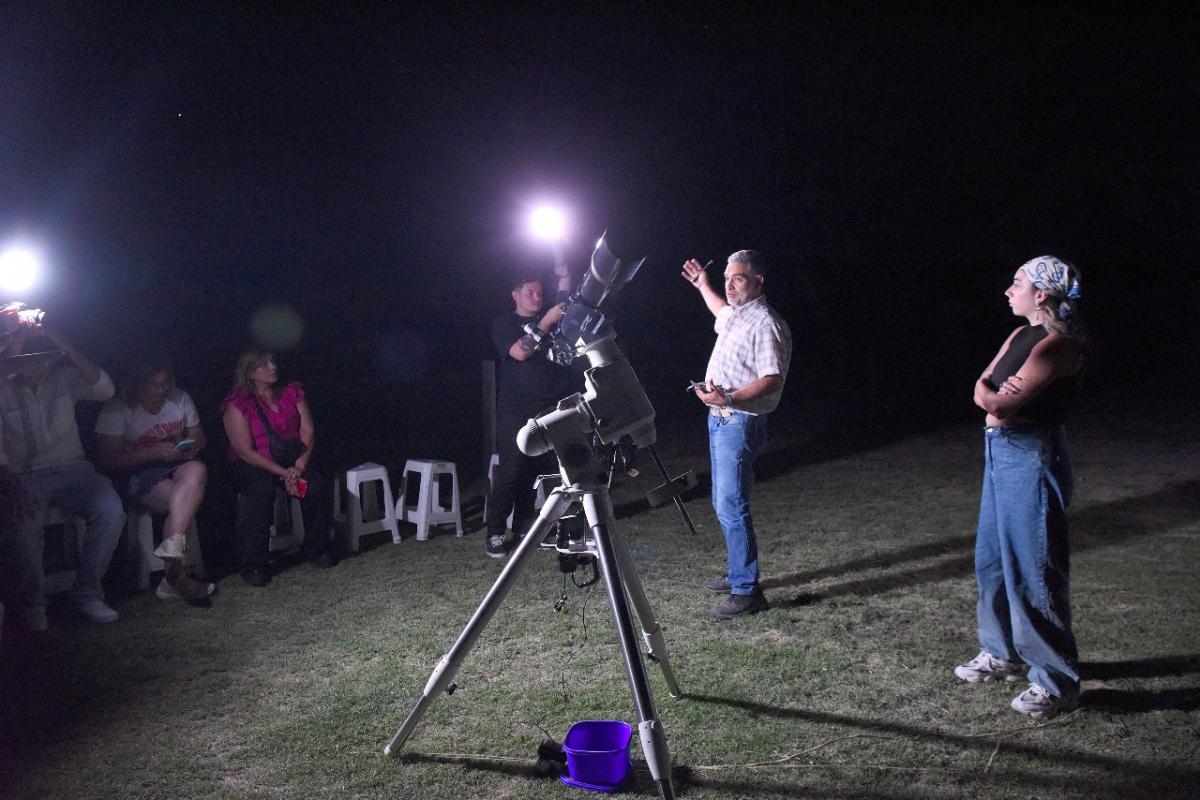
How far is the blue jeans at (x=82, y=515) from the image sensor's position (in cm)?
432

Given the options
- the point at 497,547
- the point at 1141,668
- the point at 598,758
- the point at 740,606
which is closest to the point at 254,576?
the point at 497,547

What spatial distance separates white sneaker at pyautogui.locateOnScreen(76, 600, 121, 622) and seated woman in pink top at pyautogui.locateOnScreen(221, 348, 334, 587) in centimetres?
74

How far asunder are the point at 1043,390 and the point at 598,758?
1.84 metres

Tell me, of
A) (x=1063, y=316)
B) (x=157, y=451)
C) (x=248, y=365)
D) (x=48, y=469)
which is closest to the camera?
(x=1063, y=316)

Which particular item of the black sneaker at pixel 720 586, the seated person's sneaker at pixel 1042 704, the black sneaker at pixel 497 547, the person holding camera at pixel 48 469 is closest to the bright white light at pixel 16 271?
the person holding camera at pixel 48 469

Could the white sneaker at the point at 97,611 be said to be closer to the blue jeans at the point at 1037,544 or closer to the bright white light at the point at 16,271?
the bright white light at the point at 16,271

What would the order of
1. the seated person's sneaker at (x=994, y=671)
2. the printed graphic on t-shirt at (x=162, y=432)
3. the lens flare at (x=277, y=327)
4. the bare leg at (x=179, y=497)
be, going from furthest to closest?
1. the lens flare at (x=277, y=327)
2. the printed graphic on t-shirt at (x=162, y=432)
3. the bare leg at (x=179, y=497)
4. the seated person's sneaker at (x=994, y=671)

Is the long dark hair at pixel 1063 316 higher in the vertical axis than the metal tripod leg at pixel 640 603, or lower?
higher

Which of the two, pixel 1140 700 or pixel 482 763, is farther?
pixel 1140 700

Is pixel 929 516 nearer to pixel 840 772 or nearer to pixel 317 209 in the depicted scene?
pixel 840 772

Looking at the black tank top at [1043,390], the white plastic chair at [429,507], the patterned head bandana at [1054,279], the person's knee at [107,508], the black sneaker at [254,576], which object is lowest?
the black sneaker at [254,576]

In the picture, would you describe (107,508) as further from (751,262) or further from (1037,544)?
(1037,544)

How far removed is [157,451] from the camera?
16.3 feet

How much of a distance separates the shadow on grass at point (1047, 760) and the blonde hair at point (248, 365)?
3.48 m
